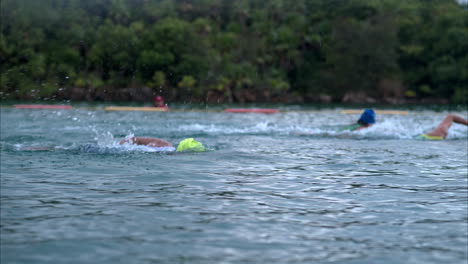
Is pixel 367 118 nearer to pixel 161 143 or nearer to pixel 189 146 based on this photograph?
pixel 189 146

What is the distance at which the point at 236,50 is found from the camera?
5928 centimetres

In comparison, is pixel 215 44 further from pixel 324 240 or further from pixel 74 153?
pixel 324 240

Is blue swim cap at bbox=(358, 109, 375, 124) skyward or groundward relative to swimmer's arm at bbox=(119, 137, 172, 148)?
skyward

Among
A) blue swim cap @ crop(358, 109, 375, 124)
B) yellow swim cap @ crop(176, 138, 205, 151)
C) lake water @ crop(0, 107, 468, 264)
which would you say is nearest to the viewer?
lake water @ crop(0, 107, 468, 264)

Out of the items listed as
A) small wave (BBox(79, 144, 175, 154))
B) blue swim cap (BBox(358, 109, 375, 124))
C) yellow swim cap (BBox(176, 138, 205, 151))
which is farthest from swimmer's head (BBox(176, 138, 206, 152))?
blue swim cap (BBox(358, 109, 375, 124))

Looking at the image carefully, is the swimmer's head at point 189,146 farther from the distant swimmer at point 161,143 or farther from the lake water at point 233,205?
the lake water at point 233,205

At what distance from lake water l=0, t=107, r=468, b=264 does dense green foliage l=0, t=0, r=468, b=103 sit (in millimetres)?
33473

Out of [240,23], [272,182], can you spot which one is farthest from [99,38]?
[272,182]

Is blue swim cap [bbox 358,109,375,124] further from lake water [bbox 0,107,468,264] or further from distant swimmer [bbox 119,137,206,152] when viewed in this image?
distant swimmer [bbox 119,137,206,152]

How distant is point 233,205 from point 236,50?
175ft

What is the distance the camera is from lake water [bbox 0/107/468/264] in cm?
497

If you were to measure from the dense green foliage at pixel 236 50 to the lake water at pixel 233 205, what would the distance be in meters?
33.5

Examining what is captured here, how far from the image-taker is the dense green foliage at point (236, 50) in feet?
155

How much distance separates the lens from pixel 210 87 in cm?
5322
